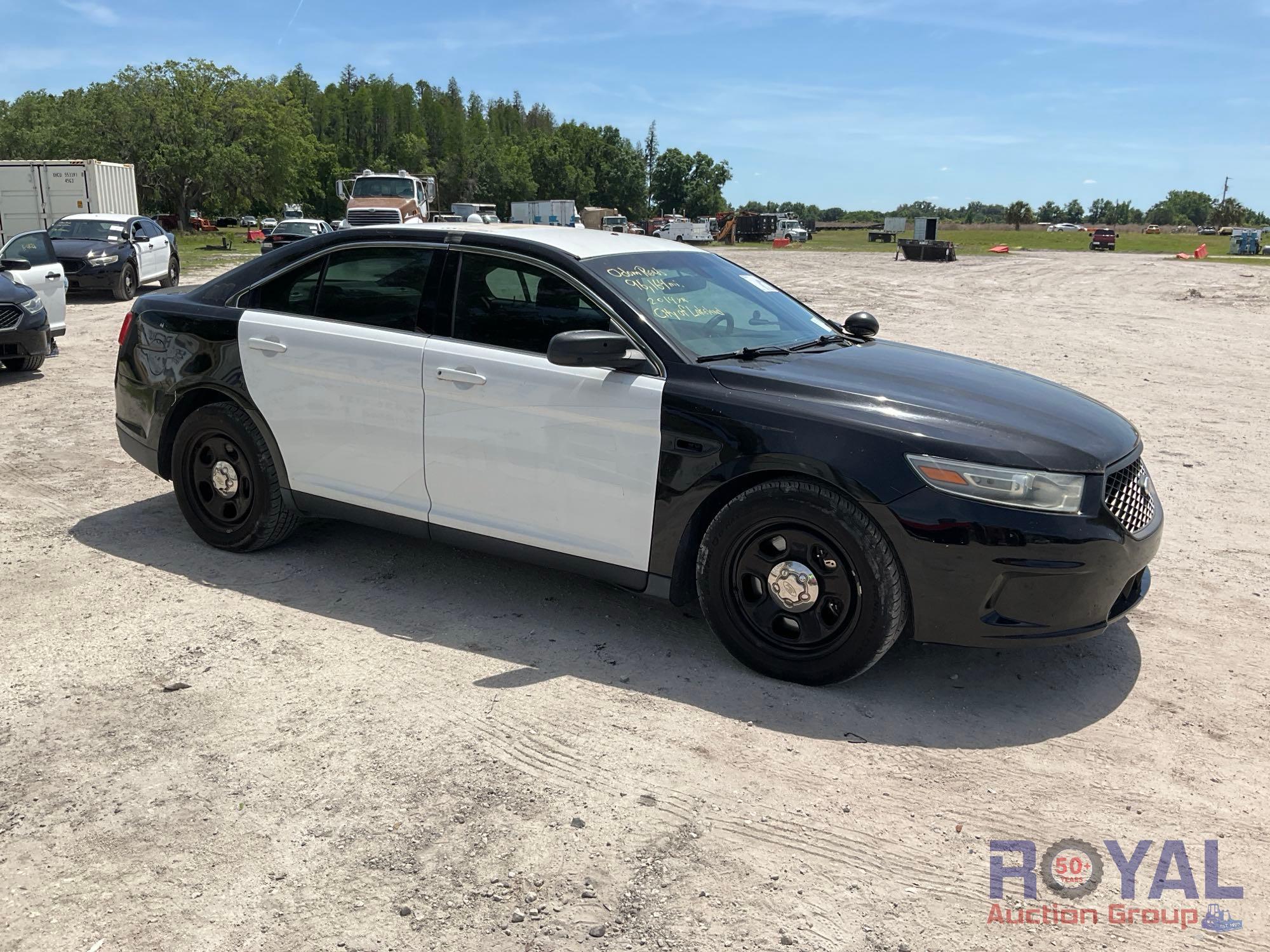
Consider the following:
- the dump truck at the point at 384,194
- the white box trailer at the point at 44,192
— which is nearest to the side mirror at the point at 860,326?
the dump truck at the point at 384,194

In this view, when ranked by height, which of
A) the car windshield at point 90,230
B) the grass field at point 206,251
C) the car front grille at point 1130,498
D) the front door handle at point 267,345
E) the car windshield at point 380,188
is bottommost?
the grass field at point 206,251

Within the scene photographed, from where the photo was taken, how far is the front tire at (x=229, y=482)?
530cm

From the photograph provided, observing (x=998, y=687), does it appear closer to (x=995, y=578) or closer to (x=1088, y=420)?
(x=995, y=578)

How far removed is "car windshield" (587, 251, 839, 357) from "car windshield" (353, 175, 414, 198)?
98.3ft

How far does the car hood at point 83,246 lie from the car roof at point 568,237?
16.8 metres

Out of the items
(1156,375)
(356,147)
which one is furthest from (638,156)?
(1156,375)

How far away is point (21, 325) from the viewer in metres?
10.7

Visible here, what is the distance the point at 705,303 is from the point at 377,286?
5.12 ft

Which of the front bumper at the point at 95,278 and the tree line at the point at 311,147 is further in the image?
the tree line at the point at 311,147

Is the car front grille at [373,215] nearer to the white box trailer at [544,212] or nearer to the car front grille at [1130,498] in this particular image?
the car front grille at [1130,498]

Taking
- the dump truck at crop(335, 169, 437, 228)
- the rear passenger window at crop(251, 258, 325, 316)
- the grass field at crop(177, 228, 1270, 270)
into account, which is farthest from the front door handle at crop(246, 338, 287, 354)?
the dump truck at crop(335, 169, 437, 228)

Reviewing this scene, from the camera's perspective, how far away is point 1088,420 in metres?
4.29

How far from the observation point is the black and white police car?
3826mm

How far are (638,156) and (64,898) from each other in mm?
167181
